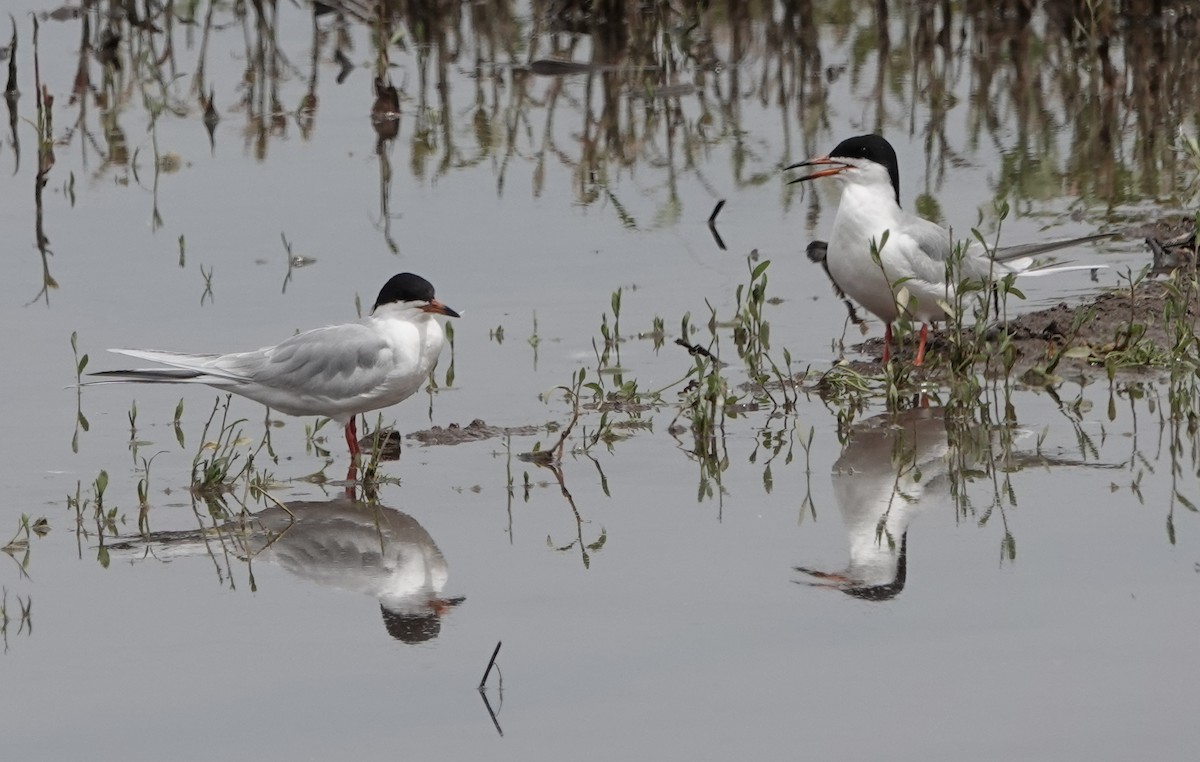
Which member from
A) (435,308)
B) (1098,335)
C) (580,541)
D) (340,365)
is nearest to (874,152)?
(1098,335)

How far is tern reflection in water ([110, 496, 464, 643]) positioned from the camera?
499 cm

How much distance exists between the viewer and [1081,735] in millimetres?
3977

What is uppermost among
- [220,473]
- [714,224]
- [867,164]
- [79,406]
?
[867,164]

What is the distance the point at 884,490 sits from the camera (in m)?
5.77

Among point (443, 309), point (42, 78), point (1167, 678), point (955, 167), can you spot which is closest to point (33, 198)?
point (42, 78)

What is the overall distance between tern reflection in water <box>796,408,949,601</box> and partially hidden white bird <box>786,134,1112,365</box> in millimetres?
867

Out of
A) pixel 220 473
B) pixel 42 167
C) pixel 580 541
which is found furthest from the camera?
pixel 42 167

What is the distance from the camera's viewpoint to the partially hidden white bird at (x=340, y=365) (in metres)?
6.56

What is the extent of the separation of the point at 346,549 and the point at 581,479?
35.2 inches

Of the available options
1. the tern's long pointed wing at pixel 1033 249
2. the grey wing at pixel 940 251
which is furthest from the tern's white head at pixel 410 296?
the tern's long pointed wing at pixel 1033 249

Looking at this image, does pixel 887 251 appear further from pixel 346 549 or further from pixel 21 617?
pixel 21 617

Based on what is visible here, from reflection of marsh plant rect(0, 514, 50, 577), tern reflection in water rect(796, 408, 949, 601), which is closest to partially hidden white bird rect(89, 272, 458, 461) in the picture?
reflection of marsh plant rect(0, 514, 50, 577)

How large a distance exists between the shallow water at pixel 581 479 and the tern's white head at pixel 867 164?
65cm

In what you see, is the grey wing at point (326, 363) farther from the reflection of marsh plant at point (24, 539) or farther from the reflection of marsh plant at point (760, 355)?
the reflection of marsh plant at point (760, 355)
